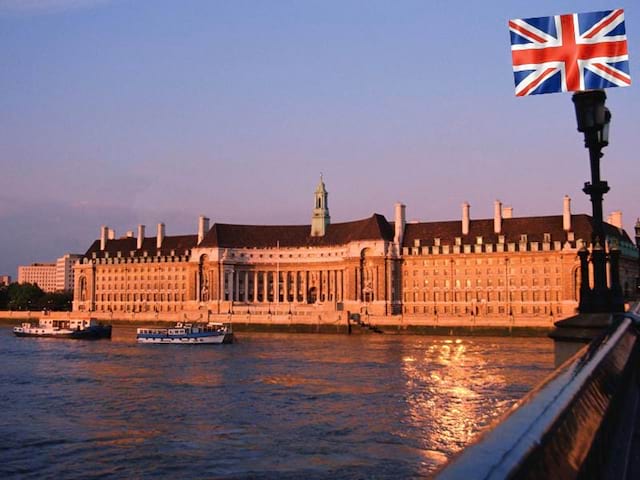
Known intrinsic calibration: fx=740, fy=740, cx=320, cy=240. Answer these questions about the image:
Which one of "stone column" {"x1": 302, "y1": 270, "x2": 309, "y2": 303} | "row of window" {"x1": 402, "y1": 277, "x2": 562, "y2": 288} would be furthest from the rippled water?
"stone column" {"x1": 302, "y1": 270, "x2": 309, "y2": 303}

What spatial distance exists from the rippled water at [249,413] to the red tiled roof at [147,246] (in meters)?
77.7

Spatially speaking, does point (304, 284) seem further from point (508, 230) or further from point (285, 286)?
point (508, 230)

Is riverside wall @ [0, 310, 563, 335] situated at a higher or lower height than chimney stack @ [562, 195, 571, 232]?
lower

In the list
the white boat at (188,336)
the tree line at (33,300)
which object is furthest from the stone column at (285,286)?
the white boat at (188,336)

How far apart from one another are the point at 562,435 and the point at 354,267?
11013 cm

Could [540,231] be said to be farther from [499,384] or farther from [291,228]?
[499,384]

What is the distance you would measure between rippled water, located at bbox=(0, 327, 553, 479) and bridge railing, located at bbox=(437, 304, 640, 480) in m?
13.1

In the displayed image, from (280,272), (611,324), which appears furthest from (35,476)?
(280,272)

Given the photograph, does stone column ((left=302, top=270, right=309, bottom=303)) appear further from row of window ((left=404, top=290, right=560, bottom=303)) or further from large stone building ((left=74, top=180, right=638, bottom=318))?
row of window ((left=404, top=290, right=560, bottom=303))

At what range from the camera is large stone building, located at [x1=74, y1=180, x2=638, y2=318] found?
328ft

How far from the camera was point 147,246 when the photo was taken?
443 feet

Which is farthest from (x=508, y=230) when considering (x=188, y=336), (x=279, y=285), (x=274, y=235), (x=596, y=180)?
(x=596, y=180)

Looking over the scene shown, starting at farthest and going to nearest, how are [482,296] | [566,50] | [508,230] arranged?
[482,296] → [508,230] → [566,50]

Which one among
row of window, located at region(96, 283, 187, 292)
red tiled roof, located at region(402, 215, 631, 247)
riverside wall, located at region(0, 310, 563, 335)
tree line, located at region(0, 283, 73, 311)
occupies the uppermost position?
red tiled roof, located at region(402, 215, 631, 247)
